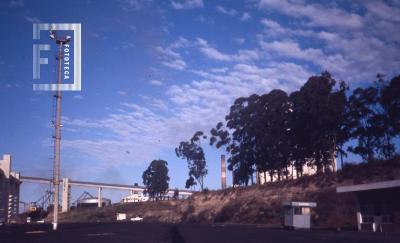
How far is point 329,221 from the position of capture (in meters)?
→ 51.3

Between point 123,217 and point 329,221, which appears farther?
point 123,217

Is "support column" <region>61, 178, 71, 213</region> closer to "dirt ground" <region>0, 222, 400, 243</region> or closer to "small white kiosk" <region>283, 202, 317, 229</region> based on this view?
"dirt ground" <region>0, 222, 400, 243</region>

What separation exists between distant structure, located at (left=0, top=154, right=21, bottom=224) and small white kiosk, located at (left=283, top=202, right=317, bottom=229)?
7184 cm

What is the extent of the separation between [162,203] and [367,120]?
61.4 meters

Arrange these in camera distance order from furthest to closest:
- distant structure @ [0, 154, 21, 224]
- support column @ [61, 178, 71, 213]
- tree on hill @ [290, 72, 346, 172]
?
1. support column @ [61, 178, 71, 213]
2. distant structure @ [0, 154, 21, 224]
3. tree on hill @ [290, 72, 346, 172]

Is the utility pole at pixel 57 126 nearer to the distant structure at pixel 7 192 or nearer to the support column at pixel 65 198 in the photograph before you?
the distant structure at pixel 7 192

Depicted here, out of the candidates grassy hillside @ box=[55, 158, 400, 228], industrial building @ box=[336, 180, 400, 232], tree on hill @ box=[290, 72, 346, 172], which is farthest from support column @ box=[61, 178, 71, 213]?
industrial building @ box=[336, 180, 400, 232]

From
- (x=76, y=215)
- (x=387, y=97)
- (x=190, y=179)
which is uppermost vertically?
(x=387, y=97)

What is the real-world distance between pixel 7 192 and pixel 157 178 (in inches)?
1624

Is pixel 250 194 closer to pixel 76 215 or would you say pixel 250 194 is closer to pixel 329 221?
pixel 329 221

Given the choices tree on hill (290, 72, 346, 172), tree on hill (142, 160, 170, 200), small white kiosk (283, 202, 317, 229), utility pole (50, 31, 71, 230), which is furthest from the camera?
tree on hill (142, 160, 170, 200)

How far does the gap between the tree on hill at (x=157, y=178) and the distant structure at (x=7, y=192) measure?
36.7 meters

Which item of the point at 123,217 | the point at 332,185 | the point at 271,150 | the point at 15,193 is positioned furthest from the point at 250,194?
the point at 15,193

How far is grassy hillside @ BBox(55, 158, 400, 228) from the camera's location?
173 feet
